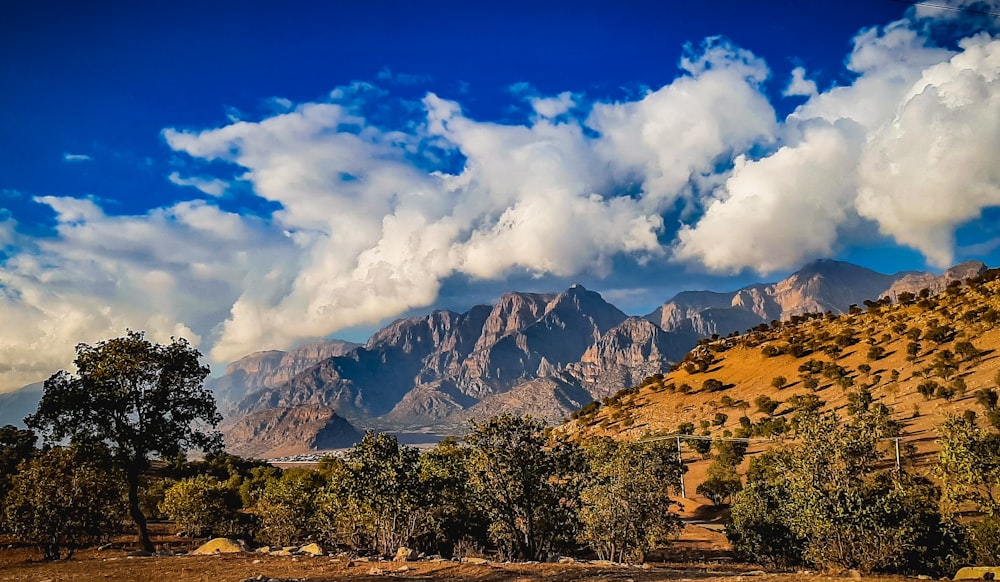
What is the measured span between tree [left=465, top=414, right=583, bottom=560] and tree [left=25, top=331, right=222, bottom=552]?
18.1m

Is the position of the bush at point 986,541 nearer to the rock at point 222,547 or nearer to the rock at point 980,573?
the rock at point 980,573

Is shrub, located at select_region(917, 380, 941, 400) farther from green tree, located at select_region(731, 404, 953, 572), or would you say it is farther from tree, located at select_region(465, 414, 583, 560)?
tree, located at select_region(465, 414, 583, 560)

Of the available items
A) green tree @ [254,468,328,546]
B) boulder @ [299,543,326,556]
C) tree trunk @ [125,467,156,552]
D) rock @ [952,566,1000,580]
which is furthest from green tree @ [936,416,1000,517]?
tree trunk @ [125,467,156,552]

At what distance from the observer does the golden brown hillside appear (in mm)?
81125

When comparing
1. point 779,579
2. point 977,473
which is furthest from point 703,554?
point 779,579

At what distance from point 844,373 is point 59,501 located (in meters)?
119

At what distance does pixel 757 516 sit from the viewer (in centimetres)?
4175

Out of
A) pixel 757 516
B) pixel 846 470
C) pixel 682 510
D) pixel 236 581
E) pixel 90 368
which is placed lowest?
pixel 682 510

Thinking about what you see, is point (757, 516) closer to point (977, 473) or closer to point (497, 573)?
point (977, 473)

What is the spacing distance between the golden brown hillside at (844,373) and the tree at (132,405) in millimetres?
77716

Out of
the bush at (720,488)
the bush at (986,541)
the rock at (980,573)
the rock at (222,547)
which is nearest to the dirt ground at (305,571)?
the rock at (222,547)

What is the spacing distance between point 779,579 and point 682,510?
59255mm

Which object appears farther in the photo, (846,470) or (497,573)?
(846,470)

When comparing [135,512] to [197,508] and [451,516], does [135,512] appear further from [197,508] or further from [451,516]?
[451,516]
